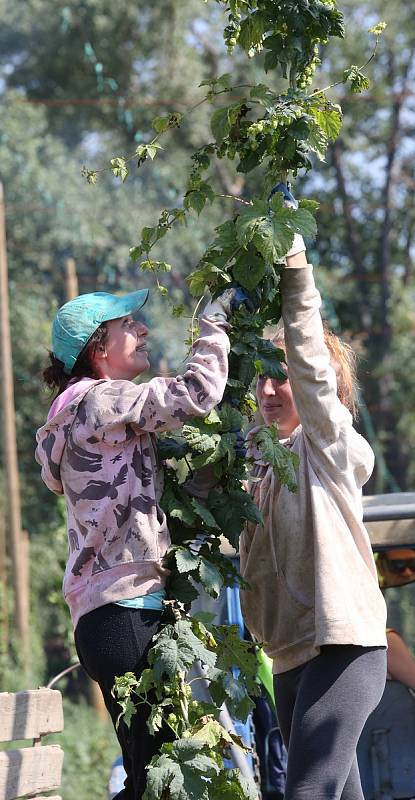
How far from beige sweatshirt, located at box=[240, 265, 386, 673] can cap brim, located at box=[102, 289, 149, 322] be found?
40 cm

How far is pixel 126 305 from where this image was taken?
3.14m

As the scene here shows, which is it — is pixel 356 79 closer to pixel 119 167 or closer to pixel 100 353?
pixel 119 167

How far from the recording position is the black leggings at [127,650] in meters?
2.81

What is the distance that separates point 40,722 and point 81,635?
0.91m

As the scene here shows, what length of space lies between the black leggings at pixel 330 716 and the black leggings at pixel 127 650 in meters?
0.35

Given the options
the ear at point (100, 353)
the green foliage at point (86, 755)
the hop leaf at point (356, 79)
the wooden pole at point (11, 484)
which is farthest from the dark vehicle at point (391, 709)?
the wooden pole at point (11, 484)

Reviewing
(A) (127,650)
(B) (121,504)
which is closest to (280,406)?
(B) (121,504)

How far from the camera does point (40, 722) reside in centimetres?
363

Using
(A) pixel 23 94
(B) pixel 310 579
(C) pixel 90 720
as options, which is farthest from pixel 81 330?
(A) pixel 23 94

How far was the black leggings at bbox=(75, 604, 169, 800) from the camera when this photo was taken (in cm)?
281

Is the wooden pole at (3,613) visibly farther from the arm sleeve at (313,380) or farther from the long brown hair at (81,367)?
the arm sleeve at (313,380)

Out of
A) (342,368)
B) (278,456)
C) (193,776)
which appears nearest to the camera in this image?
(193,776)

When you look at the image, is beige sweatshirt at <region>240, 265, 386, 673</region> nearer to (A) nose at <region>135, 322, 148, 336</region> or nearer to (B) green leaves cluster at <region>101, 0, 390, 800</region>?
(B) green leaves cluster at <region>101, 0, 390, 800</region>

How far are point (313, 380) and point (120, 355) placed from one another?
52 cm
